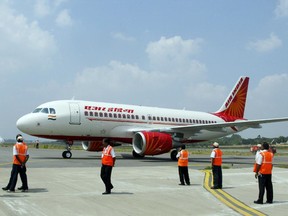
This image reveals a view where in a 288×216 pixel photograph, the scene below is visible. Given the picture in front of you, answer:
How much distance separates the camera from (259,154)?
10.1 metres

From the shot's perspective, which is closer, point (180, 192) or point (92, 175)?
point (180, 192)

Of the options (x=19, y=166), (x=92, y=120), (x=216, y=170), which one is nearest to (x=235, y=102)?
(x=92, y=120)


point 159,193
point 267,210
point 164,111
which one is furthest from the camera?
point 164,111

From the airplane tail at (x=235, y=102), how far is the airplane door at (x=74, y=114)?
15.2 m

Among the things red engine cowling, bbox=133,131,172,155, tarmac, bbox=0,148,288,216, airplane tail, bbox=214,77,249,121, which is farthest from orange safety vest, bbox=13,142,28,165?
airplane tail, bbox=214,77,249,121

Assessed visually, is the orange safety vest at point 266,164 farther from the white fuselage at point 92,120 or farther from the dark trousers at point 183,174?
the white fuselage at point 92,120

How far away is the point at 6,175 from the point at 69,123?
1116cm

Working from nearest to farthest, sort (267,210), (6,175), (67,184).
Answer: (267,210) → (67,184) → (6,175)

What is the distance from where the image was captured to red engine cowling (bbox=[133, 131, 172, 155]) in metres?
25.7

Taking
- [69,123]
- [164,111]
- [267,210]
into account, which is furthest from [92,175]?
[164,111]

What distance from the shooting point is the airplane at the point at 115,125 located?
25.1 meters

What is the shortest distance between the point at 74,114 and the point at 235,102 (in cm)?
1734

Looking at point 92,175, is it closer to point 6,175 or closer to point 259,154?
point 6,175

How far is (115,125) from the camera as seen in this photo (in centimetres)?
2756
